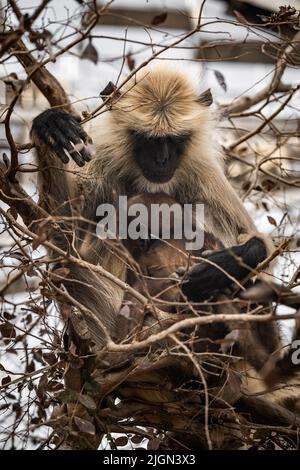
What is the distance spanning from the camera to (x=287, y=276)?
5336mm

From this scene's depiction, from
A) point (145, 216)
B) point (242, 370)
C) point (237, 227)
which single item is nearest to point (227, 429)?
point (242, 370)

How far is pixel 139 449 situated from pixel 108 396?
0.37m

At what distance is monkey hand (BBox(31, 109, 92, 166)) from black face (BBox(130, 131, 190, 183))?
73 centimetres

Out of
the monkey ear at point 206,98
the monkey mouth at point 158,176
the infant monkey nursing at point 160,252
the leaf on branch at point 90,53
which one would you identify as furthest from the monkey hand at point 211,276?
the monkey ear at point 206,98

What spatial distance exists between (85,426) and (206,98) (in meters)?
3.17

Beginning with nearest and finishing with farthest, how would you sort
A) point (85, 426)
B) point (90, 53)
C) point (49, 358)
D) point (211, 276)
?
1. point (85, 426)
2. point (49, 358)
3. point (90, 53)
4. point (211, 276)

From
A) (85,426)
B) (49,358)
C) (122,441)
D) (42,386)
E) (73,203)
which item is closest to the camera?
(85,426)

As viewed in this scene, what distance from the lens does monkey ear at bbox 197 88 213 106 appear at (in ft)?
20.8

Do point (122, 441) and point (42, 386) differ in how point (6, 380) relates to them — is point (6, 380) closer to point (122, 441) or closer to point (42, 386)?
point (42, 386)

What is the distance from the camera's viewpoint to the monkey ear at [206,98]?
6.34 meters

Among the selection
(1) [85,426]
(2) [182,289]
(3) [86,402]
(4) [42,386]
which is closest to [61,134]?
(2) [182,289]

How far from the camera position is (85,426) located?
398cm

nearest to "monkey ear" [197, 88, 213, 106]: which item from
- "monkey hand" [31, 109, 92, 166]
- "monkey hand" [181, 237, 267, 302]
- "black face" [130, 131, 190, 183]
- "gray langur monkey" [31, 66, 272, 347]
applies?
"gray langur monkey" [31, 66, 272, 347]
